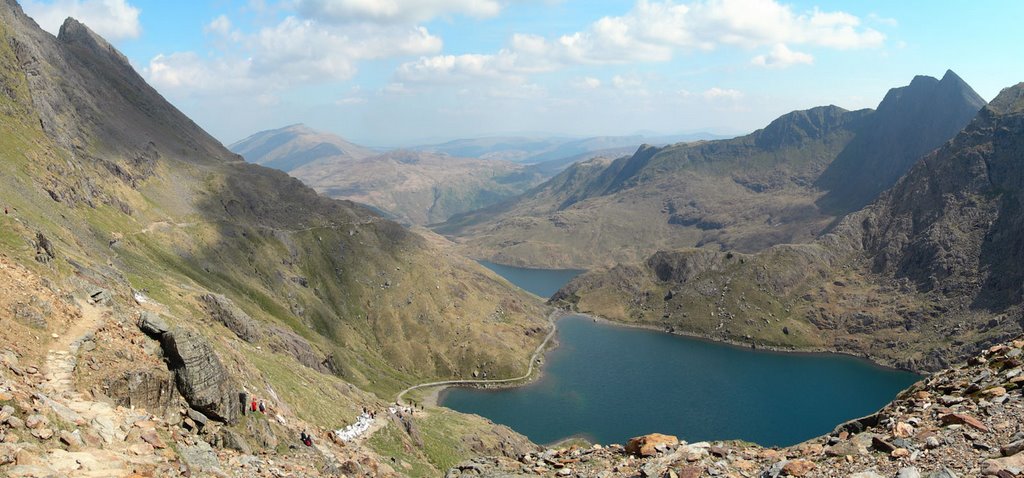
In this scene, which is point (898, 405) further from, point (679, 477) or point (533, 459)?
point (533, 459)

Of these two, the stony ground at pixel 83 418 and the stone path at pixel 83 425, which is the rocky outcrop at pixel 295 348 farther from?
the stone path at pixel 83 425

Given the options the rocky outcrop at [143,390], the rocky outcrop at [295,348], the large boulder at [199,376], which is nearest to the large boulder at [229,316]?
the rocky outcrop at [295,348]

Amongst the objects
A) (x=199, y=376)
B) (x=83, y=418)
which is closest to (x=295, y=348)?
(x=199, y=376)

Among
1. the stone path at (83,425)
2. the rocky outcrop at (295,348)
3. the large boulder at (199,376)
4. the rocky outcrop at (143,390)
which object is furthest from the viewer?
the rocky outcrop at (295,348)

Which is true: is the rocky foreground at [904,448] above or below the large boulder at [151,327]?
below

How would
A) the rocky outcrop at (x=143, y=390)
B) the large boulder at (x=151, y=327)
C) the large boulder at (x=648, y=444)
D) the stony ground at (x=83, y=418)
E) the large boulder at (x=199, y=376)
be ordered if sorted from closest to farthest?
the stony ground at (x=83, y=418), the large boulder at (x=648, y=444), the rocky outcrop at (x=143, y=390), the large boulder at (x=199, y=376), the large boulder at (x=151, y=327)
